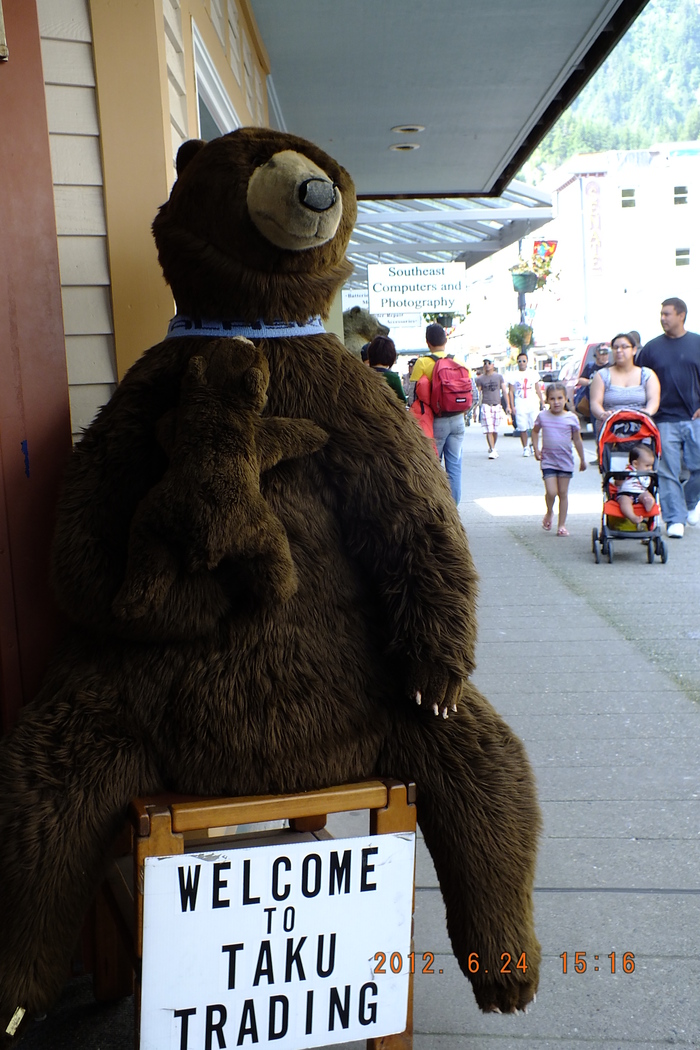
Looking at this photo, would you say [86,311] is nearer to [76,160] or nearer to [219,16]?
[76,160]

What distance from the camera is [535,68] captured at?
20.2 feet

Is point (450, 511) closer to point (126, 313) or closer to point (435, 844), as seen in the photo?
point (435, 844)

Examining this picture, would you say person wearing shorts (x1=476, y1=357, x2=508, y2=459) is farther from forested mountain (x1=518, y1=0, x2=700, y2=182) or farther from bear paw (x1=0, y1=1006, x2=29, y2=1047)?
forested mountain (x1=518, y1=0, x2=700, y2=182)

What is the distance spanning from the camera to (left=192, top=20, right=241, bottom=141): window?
139 inches

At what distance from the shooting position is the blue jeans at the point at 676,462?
839cm

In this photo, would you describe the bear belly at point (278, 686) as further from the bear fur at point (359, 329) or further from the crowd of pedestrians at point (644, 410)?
the bear fur at point (359, 329)

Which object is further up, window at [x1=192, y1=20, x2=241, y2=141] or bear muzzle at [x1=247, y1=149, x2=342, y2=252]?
window at [x1=192, y1=20, x2=241, y2=141]

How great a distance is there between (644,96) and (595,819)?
163469 millimetres

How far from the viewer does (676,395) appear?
8.39 meters

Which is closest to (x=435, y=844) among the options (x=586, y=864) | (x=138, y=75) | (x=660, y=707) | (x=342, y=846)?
(x=342, y=846)

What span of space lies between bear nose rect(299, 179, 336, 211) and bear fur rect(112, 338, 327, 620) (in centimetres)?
29

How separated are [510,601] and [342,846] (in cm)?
506

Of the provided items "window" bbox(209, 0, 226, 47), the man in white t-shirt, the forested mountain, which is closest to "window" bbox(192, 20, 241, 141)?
"window" bbox(209, 0, 226, 47)
